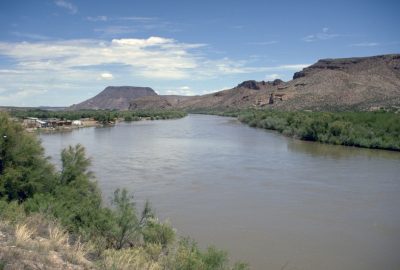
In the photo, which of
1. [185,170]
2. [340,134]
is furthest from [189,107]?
[185,170]

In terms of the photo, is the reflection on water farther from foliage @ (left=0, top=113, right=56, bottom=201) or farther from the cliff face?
the cliff face

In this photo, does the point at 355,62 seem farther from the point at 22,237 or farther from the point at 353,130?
the point at 22,237

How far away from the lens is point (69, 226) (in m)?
10.7

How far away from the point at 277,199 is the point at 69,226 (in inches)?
398

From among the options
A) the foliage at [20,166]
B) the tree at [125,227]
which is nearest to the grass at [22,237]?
the tree at [125,227]

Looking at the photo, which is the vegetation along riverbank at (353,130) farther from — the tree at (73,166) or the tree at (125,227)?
the tree at (125,227)

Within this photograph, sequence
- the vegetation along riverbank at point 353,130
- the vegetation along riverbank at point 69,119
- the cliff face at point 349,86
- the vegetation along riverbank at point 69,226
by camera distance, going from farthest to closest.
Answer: the cliff face at point 349,86 → the vegetation along riverbank at point 69,119 → the vegetation along riverbank at point 353,130 → the vegetation along riverbank at point 69,226

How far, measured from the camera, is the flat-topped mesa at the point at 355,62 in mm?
100812

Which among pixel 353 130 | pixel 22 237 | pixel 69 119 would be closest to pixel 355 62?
pixel 69 119

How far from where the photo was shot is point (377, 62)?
10288 centimetres

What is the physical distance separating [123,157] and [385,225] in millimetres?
19160

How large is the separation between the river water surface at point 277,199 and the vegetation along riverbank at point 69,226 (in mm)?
2560

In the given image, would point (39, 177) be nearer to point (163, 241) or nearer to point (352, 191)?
point (163, 241)

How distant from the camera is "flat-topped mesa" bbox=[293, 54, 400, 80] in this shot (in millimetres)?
100812
